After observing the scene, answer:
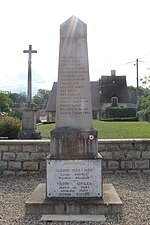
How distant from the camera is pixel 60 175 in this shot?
458 centimetres

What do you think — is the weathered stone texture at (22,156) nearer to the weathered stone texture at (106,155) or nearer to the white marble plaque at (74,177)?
the weathered stone texture at (106,155)

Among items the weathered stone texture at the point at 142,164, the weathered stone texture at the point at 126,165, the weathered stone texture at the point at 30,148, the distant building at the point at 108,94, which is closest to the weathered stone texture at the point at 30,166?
the weathered stone texture at the point at 30,148

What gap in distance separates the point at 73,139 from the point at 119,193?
152 cm

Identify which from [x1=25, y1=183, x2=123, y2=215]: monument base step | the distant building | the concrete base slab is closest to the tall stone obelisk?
[x1=25, y1=183, x2=123, y2=215]: monument base step

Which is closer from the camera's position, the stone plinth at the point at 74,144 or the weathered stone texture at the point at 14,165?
the stone plinth at the point at 74,144

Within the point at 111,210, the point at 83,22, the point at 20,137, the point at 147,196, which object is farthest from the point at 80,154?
the point at 20,137

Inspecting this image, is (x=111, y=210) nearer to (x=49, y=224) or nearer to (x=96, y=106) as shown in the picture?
(x=49, y=224)

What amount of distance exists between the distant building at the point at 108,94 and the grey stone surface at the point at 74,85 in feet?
129

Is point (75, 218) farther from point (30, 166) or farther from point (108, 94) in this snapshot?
point (108, 94)

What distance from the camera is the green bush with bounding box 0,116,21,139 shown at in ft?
47.2

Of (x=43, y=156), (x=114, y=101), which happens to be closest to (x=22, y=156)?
(x=43, y=156)

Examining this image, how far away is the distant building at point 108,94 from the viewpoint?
44906mm

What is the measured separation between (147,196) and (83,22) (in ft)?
10.00

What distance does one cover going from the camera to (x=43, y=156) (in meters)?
6.90
